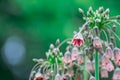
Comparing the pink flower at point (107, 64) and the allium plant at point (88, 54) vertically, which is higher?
the allium plant at point (88, 54)

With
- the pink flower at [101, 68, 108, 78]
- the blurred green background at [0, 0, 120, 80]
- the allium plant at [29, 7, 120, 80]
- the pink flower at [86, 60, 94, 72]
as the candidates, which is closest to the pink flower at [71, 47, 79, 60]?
the allium plant at [29, 7, 120, 80]

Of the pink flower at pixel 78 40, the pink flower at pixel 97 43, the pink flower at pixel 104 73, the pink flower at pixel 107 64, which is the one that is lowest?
the pink flower at pixel 107 64

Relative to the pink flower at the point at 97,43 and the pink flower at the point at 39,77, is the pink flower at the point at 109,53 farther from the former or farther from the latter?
the pink flower at the point at 39,77

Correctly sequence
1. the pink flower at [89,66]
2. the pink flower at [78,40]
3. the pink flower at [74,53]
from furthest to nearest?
1. the pink flower at [89,66]
2. the pink flower at [74,53]
3. the pink flower at [78,40]

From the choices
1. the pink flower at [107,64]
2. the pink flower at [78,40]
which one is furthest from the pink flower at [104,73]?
the pink flower at [78,40]

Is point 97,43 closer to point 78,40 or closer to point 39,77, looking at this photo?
point 78,40

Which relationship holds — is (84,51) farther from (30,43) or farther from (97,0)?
(30,43)

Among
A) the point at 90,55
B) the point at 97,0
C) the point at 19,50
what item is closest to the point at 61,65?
the point at 90,55

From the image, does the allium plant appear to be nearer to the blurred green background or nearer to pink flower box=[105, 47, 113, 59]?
pink flower box=[105, 47, 113, 59]

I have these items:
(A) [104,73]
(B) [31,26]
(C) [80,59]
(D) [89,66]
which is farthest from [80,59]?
(B) [31,26]
